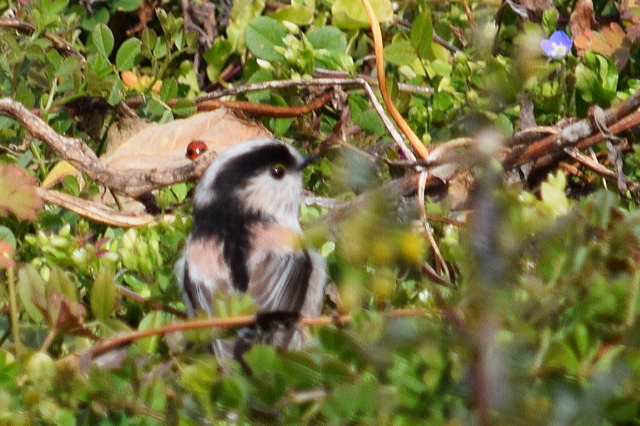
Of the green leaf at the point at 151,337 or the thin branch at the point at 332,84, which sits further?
the thin branch at the point at 332,84

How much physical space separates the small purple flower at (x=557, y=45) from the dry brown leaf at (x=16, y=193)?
5.74 ft

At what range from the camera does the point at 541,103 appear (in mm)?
3213

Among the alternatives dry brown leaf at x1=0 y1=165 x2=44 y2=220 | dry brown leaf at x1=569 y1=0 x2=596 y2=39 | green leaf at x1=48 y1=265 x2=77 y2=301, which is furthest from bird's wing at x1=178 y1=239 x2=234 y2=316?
dry brown leaf at x1=569 y1=0 x2=596 y2=39

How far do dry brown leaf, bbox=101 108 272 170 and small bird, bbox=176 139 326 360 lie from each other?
1.07 feet

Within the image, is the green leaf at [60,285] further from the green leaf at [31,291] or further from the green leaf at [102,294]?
the green leaf at [102,294]

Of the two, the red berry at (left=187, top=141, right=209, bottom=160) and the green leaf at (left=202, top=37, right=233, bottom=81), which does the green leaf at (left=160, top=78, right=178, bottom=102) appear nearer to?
the red berry at (left=187, top=141, right=209, bottom=160)

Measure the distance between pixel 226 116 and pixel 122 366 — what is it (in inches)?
90.7

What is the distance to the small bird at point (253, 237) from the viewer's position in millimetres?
2871

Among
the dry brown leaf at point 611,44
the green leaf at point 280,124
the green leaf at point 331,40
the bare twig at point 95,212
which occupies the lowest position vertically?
the bare twig at point 95,212

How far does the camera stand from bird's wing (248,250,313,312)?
9.41 feet

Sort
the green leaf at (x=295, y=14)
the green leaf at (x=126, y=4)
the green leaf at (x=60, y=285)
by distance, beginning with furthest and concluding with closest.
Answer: the green leaf at (x=126, y=4), the green leaf at (x=295, y=14), the green leaf at (x=60, y=285)

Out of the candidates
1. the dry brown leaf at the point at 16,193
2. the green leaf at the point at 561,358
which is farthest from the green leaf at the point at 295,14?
the green leaf at the point at 561,358

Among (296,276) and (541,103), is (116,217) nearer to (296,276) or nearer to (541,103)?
(296,276)

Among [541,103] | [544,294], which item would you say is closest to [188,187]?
[541,103]
